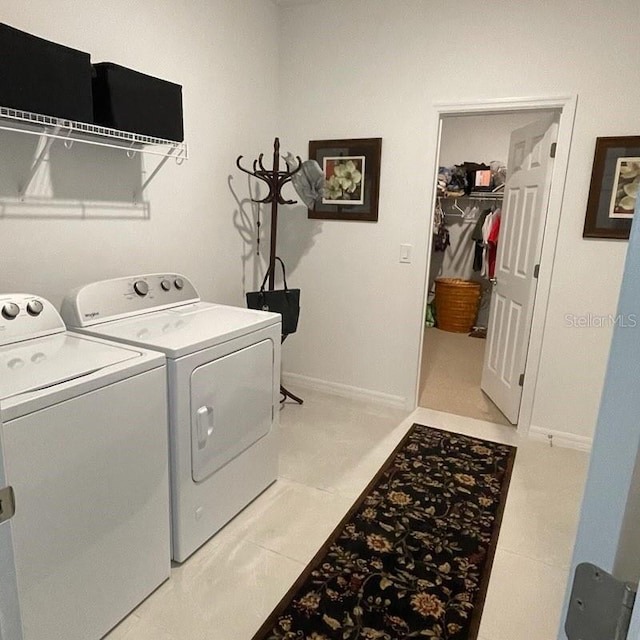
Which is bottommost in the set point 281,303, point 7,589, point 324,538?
point 324,538

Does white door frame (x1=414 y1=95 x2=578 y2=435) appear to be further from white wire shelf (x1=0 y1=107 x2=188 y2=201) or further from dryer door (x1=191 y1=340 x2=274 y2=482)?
white wire shelf (x1=0 y1=107 x2=188 y2=201)

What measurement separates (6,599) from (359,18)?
3.49 metres

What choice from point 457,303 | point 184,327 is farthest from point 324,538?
point 457,303

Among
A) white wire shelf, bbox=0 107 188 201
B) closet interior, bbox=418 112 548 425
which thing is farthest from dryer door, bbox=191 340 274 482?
closet interior, bbox=418 112 548 425

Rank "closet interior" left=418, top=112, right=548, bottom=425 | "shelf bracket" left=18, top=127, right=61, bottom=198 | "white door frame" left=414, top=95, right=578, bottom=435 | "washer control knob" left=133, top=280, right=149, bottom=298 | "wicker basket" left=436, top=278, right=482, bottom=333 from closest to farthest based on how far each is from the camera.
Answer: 1. "shelf bracket" left=18, top=127, right=61, bottom=198
2. "washer control knob" left=133, top=280, right=149, bottom=298
3. "white door frame" left=414, top=95, right=578, bottom=435
4. "closet interior" left=418, top=112, right=548, bottom=425
5. "wicker basket" left=436, top=278, right=482, bottom=333

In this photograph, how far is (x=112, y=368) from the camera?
5.15 ft

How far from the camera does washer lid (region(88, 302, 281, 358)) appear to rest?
1857 millimetres

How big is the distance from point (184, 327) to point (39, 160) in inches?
36.8

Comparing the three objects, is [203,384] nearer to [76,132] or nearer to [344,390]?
[76,132]

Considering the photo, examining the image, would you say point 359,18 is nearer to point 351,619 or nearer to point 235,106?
point 235,106

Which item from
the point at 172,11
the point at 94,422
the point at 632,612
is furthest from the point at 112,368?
the point at 172,11

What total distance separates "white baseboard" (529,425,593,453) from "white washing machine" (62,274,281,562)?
70.5 inches

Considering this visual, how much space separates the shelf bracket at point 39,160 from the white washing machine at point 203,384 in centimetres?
47

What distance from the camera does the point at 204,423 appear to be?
195 centimetres
